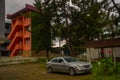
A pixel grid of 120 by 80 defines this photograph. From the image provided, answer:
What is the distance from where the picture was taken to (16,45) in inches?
2496

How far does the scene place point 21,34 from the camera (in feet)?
204

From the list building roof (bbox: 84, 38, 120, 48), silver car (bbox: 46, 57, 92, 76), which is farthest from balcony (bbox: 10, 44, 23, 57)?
silver car (bbox: 46, 57, 92, 76)

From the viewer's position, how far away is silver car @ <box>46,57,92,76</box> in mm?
21078

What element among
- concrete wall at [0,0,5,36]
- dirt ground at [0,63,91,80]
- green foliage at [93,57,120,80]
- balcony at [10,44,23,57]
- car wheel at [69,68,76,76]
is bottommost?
dirt ground at [0,63,91,80]

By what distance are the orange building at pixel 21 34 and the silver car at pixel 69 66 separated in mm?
33808

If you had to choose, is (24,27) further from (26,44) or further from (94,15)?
(94,15)

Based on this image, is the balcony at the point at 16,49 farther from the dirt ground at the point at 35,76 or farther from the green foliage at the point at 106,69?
the green foliage at the point at 106,69

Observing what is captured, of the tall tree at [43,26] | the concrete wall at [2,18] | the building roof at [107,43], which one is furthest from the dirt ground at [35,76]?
the tall tree at [43,26]

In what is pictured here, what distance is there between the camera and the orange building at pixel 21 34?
5778 centimetres

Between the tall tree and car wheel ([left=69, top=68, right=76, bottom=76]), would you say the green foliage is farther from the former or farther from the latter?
the tall tree

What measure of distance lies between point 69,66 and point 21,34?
42003mm

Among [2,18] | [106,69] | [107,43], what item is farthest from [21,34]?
[106,69]

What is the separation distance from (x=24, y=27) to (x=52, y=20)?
19173 millimetres

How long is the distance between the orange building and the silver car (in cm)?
3381
